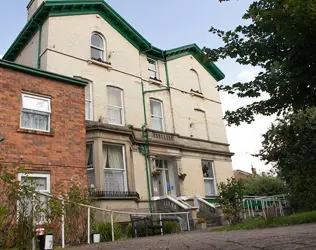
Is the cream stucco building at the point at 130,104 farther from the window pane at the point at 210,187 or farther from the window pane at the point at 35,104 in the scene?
the window pane at the point at 35,104

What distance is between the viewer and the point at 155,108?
19688 mm

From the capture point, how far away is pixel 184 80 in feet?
71.8

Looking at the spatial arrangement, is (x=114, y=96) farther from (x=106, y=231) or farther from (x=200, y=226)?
(x=106, y=231)

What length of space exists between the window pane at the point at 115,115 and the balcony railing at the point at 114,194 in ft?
12.6

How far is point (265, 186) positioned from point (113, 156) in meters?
12.9

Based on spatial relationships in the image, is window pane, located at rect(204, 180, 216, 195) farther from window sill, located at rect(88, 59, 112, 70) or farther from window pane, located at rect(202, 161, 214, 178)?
window sill, located at rect(88, 59, 112, 70)

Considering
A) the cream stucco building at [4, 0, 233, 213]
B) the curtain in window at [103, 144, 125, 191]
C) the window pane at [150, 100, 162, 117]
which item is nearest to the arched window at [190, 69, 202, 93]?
the cream stucco building at [4, 0, 233, 213]

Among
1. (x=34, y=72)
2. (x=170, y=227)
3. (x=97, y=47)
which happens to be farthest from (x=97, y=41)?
(x=170, y=227)

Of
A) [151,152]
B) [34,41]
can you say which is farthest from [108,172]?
[34,41]

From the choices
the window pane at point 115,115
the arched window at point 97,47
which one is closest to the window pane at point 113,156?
the window pane at point 115,115

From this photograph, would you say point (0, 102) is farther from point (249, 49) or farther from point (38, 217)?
point (249, 49)

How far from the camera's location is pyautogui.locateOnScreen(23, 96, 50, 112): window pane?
1131cm

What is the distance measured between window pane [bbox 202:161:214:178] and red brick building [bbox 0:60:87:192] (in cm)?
1035

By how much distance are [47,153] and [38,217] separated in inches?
188
